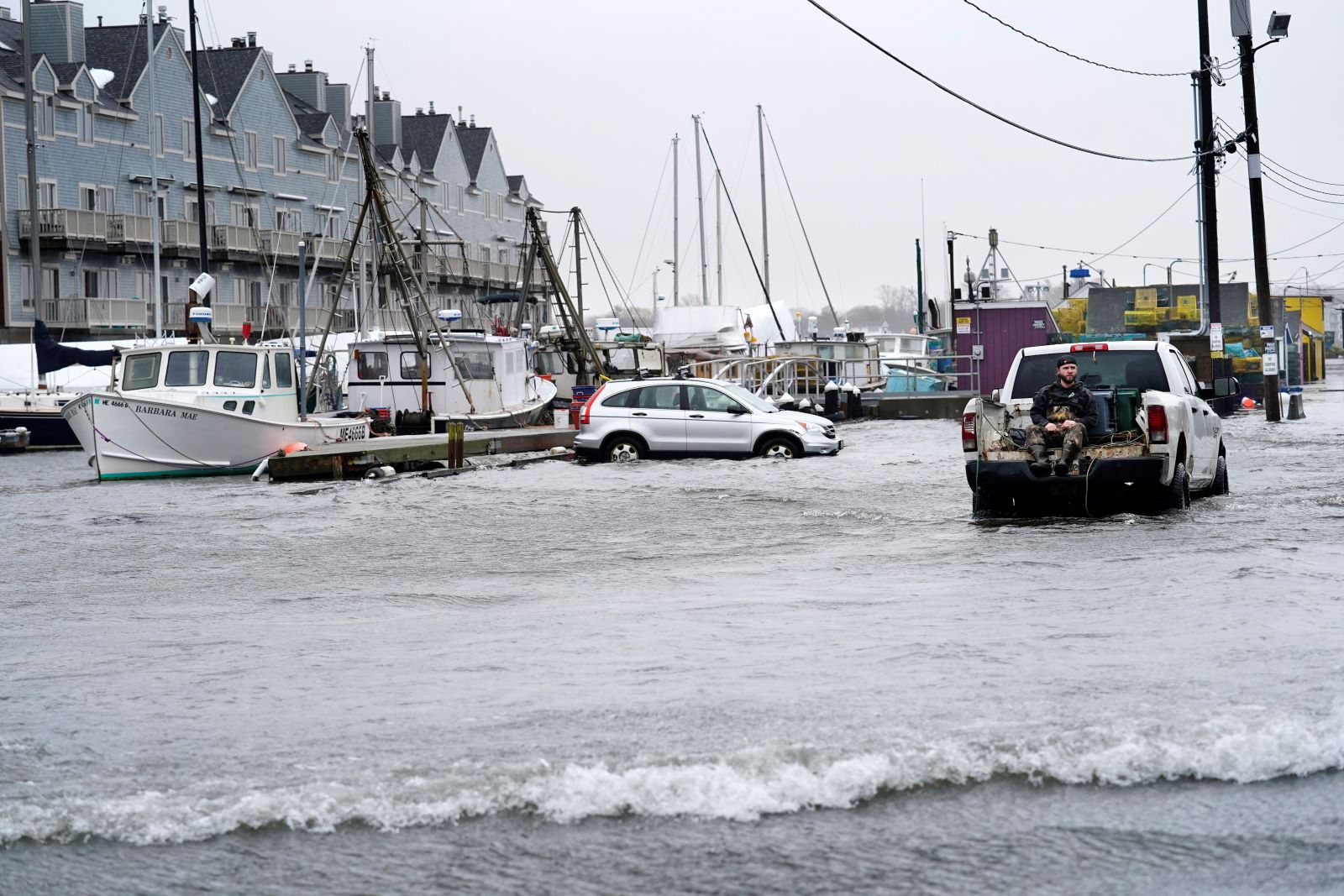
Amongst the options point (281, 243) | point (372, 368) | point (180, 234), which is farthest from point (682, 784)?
point (281, 243)

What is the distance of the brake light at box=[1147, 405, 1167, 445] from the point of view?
14.9 meters

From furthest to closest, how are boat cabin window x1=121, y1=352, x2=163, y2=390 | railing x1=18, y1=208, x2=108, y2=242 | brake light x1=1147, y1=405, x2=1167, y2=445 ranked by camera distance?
railing x1=18, y1=208, x2=108, y2=242 < boat cabin window x1=121, y1=352, x2=163, y2=390 < brake light x1=1147, y1=405, x2=1167, y2=445

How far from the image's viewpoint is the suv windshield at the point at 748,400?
87.1ft

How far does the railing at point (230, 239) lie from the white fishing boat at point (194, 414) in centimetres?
3293

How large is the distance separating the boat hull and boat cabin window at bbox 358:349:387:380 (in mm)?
5577

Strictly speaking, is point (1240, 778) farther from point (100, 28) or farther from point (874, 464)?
point (100, 28)

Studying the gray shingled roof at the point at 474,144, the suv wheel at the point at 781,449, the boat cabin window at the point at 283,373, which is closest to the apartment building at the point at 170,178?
the gray shingled roof at the point at 474,144

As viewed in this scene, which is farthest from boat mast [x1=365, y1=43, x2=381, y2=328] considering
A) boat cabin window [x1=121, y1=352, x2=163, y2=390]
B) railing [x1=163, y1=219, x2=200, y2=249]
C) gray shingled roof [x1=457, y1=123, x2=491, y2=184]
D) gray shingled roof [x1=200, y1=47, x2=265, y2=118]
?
gray shingled roof [x1=457, y1=123, x2=491, y2=184]

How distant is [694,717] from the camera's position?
713cm

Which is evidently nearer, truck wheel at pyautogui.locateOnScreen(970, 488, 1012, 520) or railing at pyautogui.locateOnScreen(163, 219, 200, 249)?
truck wheel at pyautogui.locateOnScreen(970, 488, 1012, 520)

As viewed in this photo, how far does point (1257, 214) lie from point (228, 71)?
145ft

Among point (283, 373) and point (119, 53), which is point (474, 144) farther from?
point (283, 373)

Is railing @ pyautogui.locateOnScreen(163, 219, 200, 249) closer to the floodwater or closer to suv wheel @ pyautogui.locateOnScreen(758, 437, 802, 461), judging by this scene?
suv wheel @ pyautogui.locateOnScreen(758, 437, 802, 461)

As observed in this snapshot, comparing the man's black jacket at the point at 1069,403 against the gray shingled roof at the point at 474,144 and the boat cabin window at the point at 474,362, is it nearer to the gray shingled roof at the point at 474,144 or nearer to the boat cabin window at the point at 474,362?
the boat cabin window at the point at 474,362
